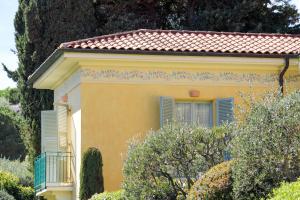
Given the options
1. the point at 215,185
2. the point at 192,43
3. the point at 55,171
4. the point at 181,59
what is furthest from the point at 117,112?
the point at 215,185

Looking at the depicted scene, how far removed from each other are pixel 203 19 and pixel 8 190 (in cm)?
1002

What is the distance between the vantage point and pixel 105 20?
112ft

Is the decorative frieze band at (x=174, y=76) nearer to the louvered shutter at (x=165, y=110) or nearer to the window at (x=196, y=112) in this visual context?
the louvered shutter at (x=165, y=110)

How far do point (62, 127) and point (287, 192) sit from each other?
12.0m

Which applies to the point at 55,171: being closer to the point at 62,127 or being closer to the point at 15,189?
the point at 62,127

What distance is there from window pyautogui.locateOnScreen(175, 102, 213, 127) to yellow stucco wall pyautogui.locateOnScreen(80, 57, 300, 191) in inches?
13.9

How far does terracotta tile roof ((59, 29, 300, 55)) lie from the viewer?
20.6 metres

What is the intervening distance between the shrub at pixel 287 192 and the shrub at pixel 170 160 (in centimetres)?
355

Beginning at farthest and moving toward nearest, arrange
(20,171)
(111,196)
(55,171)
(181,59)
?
(20,171), (55,171), (181,59), (111,196)

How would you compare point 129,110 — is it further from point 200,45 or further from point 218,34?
point 218,34

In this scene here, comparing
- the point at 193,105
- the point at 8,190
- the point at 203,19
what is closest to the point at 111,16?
the point at 203,19

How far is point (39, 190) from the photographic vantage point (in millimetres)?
22453

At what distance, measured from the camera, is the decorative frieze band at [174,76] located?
67.8 feet

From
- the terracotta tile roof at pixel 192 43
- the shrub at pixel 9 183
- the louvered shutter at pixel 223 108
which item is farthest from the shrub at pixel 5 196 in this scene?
the louvered shutter at pixel 223 108
